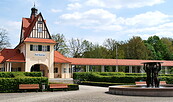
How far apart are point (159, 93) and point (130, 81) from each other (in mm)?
11230

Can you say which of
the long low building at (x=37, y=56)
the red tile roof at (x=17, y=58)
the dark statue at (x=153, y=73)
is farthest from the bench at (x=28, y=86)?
the red tile roof at (x=17, y=58)

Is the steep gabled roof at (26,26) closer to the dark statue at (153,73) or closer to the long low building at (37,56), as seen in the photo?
the long low building at (37,56)

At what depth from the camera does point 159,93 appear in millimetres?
14656

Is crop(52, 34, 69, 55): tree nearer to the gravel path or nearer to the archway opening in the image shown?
the archway opening

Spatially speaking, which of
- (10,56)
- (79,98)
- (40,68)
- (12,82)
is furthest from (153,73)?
(10,56)

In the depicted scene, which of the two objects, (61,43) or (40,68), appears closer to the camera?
(40,68)

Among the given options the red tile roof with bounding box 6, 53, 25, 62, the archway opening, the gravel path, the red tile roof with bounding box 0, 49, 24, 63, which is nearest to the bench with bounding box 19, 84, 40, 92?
the gravel path

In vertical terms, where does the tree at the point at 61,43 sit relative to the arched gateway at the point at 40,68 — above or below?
above

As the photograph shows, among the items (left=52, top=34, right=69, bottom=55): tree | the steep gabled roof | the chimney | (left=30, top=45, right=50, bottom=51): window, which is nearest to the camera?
(left=30, top=45, right=50, bottom=51): window

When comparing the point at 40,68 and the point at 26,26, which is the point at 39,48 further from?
the point at 26,26

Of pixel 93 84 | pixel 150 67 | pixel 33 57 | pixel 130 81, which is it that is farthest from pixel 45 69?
pixel 150 67

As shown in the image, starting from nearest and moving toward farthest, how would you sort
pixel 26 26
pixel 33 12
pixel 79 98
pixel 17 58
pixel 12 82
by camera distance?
pixel 79 98, pixel 12 82, pixel 17 58, pixel 26 26, pixel 33 12

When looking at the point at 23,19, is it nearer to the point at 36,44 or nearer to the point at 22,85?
the point at 36,44

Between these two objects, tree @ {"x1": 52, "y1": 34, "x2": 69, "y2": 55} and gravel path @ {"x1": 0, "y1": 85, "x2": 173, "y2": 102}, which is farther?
tree @ {"x1": 52, "y1": 34, "x2": 69, "y2": 55}
